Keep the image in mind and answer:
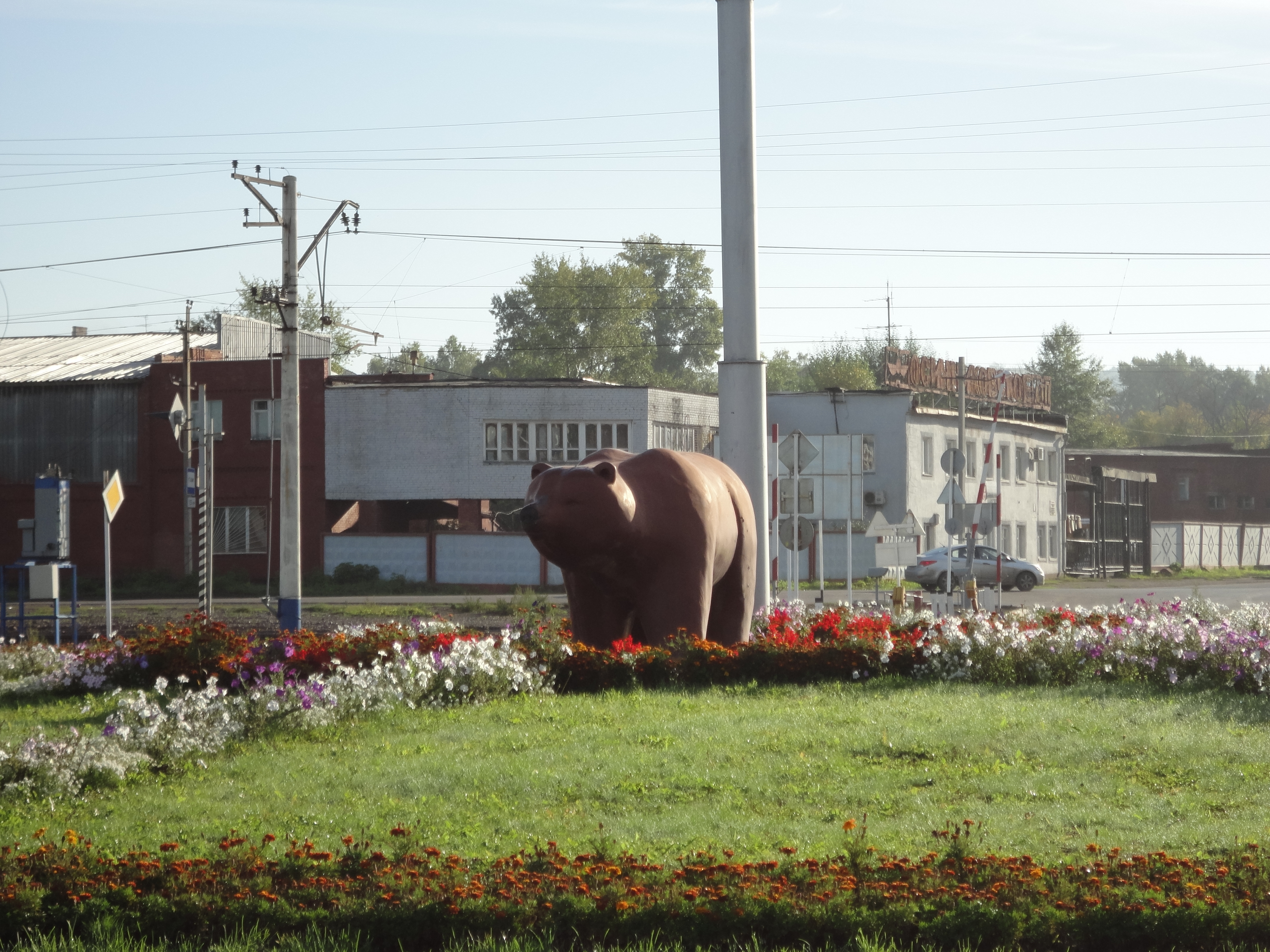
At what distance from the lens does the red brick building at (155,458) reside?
146 ft

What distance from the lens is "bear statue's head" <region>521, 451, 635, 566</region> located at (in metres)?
12.5

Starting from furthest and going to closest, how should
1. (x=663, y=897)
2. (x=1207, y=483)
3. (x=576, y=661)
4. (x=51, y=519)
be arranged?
1. (x=1207, y=483)
2. (x=51, y=519)
3. (x=576, y=661)
4. (x=663, y=897)

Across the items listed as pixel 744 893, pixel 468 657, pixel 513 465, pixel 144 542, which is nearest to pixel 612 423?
pixel 513 465

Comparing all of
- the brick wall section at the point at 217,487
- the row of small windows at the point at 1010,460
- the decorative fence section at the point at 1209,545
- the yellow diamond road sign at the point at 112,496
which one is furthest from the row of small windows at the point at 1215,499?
the yellow diamond road sign at the point at 112,496

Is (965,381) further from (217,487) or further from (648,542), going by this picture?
(648,542)

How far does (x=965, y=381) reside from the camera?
166 feet

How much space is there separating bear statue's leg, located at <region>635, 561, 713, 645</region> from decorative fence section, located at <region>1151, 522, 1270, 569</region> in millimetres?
51550

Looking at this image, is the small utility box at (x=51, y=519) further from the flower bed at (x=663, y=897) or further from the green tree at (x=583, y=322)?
the green tree at (x=583, y=322)

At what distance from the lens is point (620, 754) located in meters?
9.43

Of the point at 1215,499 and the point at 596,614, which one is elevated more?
the point at 1215,499

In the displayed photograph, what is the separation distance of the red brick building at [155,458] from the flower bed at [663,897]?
123 feet

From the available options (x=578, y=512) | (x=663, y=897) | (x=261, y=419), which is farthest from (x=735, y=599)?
(x=261, y=419)

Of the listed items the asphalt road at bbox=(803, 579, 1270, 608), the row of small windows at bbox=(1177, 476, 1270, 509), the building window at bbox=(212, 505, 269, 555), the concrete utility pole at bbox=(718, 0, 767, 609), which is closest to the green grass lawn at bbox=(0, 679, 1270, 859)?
the concrete utility pole at bbox=(718, 0, 767, 609)

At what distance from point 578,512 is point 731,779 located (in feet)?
14.2
